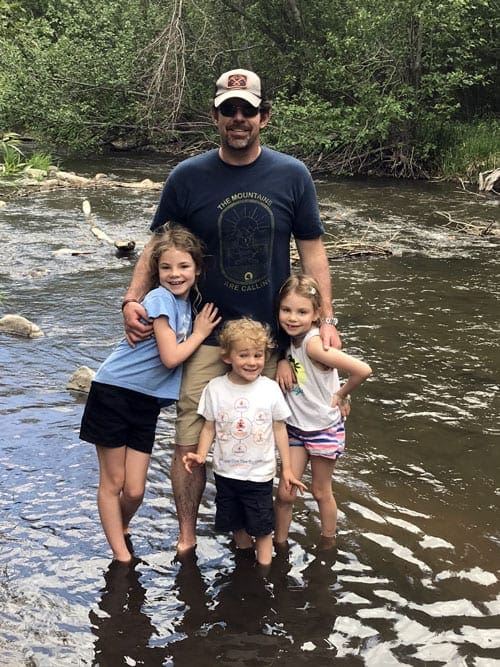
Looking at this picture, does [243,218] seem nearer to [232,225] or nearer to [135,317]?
[232,225]

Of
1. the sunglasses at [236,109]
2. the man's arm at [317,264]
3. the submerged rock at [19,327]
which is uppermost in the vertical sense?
the sunglasses at [236,109]

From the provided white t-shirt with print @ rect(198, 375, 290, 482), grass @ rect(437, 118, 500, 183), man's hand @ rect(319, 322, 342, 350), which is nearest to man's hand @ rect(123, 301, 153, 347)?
white t-shirt with print @ rect(198, 375, 290, 482)

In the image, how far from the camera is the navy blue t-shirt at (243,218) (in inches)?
133

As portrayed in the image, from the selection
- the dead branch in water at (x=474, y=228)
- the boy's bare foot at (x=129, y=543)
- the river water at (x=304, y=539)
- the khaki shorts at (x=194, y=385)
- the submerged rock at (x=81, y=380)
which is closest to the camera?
the river water at (x=304, y=539)

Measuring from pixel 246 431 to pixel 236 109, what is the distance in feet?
4.70

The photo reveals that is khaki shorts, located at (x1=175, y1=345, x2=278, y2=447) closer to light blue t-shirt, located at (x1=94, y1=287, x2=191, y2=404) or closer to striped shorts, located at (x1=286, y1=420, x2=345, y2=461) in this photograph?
light blue t-shirt, located at (x1=94, y1=287, x2=191, y2=404)

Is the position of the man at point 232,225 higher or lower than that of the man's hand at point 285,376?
higher

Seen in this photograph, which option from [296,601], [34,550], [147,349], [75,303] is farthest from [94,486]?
[75,303]

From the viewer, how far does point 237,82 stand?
10.9 feet

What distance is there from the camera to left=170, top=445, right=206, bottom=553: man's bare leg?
3568 millimetres

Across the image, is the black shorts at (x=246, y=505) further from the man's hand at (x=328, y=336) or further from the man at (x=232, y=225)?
the man's hand at (x=328, y=336)

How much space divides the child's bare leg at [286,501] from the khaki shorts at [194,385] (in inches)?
18.9

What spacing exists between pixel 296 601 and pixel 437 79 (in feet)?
53.9

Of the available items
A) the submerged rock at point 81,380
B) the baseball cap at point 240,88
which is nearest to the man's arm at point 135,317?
the baseball cap at point 240,88
